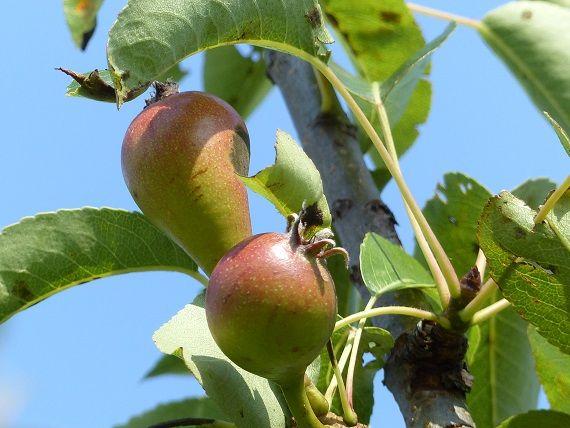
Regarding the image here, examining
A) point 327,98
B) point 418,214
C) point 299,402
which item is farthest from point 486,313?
point 327,98

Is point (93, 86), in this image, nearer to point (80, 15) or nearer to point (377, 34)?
point (80, 15)

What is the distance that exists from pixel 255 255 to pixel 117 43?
339mm

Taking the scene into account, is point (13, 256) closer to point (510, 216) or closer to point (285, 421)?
point (285, 421)

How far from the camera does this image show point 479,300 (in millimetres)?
1309

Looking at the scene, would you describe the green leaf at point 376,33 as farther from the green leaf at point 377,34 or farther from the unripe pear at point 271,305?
the unripe pear at point 271,305

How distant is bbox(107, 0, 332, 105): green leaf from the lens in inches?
42.9

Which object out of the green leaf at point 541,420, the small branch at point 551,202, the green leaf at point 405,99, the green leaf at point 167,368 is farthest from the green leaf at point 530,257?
the green leaf at point 167,368

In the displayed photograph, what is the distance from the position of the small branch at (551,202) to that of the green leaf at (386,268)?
0.39 meters

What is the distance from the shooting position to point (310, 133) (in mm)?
2078

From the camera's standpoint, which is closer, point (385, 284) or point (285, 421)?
point (285, 421)

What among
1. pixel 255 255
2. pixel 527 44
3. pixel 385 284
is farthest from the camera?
pixel 527 44

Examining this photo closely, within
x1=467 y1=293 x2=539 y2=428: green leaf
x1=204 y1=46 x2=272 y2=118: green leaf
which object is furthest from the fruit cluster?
x1=204 y1=46 x2=272 y2=118: green leaf

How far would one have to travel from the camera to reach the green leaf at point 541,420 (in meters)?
1.42

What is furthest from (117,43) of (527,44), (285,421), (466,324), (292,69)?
(292,69)
